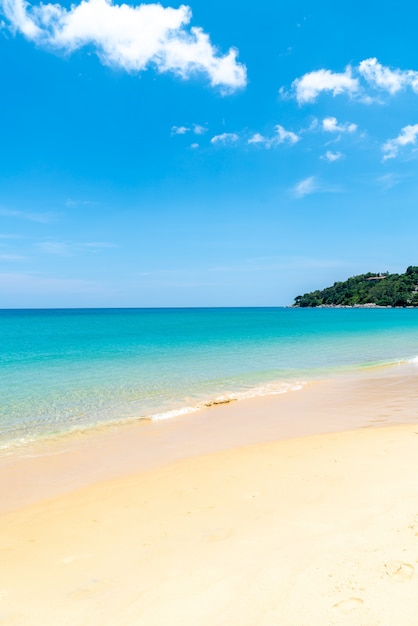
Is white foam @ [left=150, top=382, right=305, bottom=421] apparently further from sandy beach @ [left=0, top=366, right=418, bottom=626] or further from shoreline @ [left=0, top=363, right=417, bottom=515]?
sandy beach @ [left=0, top=366, right=418, bottom=626]

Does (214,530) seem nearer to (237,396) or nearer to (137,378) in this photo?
(237,396)

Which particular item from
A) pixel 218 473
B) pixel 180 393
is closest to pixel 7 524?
pixel 218 473

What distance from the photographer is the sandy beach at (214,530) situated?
3.45 metres

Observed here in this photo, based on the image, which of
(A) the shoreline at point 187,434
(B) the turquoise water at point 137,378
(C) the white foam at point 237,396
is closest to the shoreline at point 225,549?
(A) the shoreline at point 187,434

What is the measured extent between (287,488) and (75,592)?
3384 mm

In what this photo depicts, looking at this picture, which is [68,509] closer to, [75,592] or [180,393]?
[75,592]

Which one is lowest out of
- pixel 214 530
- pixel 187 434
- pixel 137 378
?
pixel 187 434

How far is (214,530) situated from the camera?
16.0ft

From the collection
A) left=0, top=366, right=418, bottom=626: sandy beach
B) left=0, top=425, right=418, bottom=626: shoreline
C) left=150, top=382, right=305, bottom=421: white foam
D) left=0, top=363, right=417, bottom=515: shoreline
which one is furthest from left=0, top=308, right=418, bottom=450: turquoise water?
left=0, top=425, right=418, bottom=626: shoreline

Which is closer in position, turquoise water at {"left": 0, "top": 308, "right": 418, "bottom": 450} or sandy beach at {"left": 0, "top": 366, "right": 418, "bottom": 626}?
sandy beach at {"left": 0, "top": 366, "right": 418, "bottom": 626}

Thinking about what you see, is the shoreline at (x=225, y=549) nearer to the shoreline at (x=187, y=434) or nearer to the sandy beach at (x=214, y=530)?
the sandy beach at (x=214, y=530)

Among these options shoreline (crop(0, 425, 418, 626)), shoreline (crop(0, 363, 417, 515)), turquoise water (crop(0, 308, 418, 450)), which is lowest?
shoreline (crop(0, 363, 417, 515))

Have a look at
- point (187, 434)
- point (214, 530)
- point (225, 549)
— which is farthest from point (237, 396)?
point (225, 549)

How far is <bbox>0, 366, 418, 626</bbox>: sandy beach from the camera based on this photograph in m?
3.45
